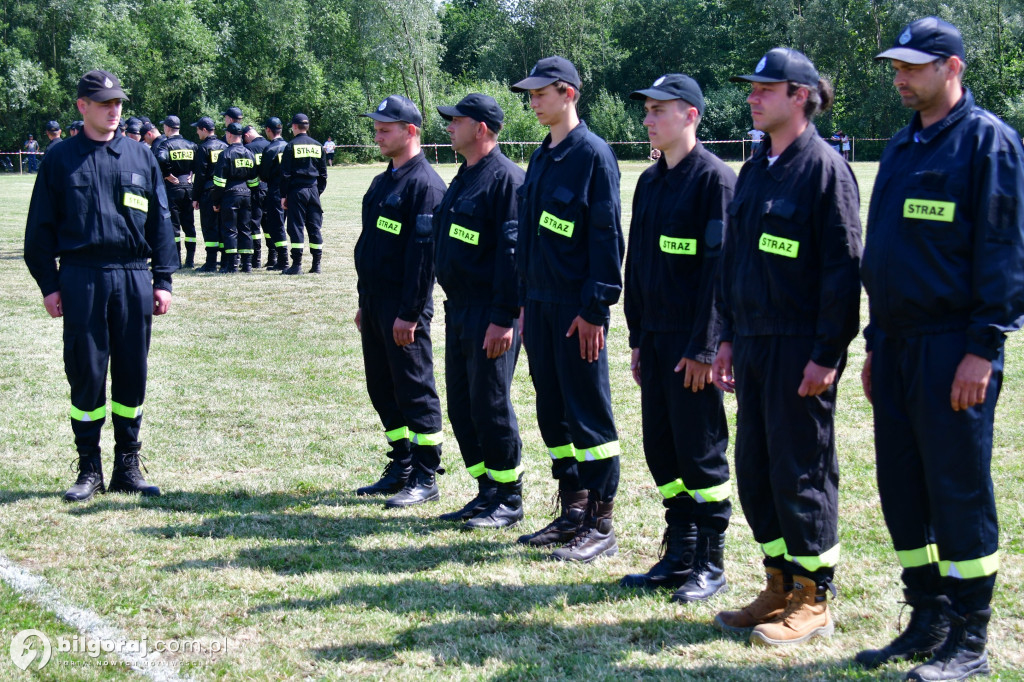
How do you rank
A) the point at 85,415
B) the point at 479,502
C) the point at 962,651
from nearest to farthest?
the point at 962,651, the point at 479,502, the point at 85,415

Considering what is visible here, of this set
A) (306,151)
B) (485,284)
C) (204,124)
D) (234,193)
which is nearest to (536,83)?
(485,284)

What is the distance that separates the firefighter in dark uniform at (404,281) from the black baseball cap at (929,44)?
3.02m

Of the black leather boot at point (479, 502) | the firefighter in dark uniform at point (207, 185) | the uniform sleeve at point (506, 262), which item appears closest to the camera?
the uniform sleeve at point (506, 262)

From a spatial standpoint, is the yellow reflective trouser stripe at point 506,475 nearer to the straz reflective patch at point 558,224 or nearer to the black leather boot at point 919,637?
the straz reflective patch at point 558,224

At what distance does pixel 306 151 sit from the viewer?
1548 cm

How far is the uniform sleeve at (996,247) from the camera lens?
3525mm

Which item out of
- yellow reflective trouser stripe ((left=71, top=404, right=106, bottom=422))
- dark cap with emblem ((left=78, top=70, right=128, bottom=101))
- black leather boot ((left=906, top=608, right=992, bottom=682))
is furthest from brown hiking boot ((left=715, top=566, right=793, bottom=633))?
dark cap with emblem ((left=78, top=70, right=128, bottom=101))

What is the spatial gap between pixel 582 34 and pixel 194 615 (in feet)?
249

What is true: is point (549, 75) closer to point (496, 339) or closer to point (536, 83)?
point (536, 83)

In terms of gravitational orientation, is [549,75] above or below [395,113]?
above

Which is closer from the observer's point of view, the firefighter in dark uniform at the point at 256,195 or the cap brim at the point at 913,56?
the cap brim at the point at 913,56

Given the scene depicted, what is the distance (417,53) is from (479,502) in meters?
65.2

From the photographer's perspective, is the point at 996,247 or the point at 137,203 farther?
the point at 137,203

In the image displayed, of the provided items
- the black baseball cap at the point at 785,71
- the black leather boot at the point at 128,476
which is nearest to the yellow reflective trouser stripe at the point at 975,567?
Result: the black baseball cap at the point at 785,71
